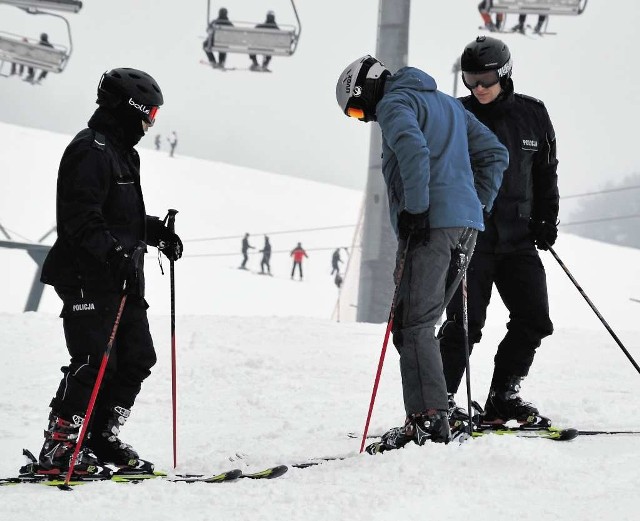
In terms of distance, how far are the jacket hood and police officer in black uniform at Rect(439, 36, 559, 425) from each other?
0.62 m

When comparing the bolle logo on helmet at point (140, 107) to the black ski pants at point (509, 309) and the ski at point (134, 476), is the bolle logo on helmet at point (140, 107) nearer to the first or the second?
the ski at point (134, 476)

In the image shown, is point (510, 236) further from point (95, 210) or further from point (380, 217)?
point (380, 217)

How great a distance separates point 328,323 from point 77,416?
6792 mm

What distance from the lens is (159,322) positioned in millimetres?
9820

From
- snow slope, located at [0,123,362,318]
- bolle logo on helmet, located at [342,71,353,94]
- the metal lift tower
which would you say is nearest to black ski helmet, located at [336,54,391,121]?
bolle logo on helmet, located at [342,71,353,94]

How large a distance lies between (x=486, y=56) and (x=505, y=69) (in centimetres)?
14

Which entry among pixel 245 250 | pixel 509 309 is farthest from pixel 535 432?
pixel 245 250

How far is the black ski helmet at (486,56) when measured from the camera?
472 centimetres

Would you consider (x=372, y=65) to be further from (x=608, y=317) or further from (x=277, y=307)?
(x=608, y=317)

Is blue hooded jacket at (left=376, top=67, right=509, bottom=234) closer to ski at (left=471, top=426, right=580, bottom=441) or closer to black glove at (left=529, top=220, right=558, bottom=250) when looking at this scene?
black glove at (left=529, top=220, right=558, bottom=250)

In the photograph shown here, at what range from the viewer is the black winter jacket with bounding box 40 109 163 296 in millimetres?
3988

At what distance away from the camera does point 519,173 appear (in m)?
4.87

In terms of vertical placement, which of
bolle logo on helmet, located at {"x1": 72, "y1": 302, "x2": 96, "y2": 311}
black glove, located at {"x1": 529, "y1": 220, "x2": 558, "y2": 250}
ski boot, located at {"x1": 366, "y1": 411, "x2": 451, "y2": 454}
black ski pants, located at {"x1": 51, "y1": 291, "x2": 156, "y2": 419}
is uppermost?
black glove, located at {"x1": 529, "y1": 220, "x2": 558, "y2": 250}

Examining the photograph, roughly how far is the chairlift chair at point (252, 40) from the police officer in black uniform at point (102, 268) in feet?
43.3
